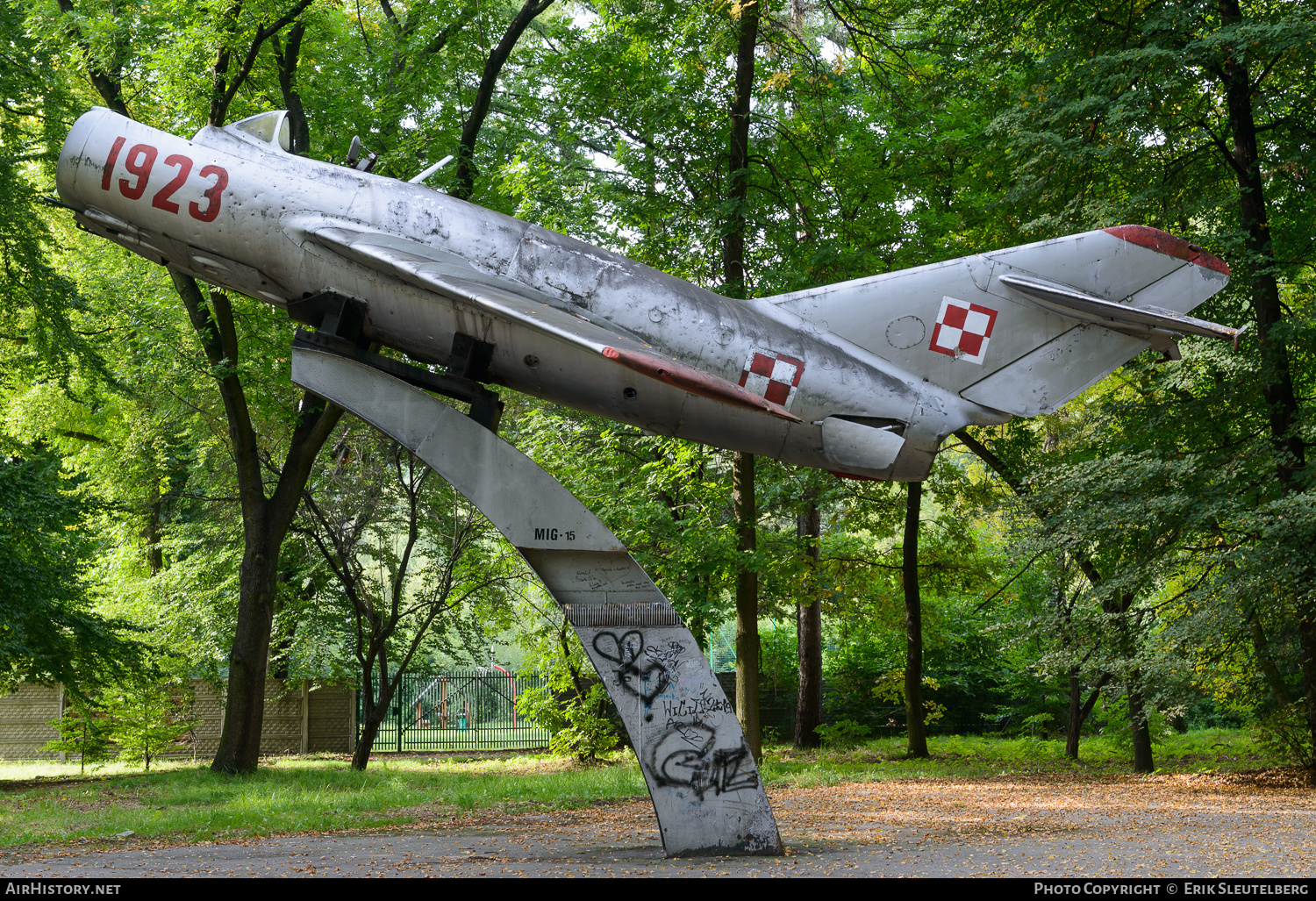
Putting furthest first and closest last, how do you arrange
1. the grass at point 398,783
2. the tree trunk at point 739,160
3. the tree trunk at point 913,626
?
the tree trunk at point 913,626
the tree trunk at point 739,160
the grass at point 398,783

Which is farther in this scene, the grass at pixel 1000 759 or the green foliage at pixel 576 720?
the green foliage at pixel 576 720

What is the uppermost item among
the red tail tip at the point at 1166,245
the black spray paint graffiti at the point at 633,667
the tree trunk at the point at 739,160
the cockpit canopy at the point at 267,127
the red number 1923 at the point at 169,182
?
the tree trunk at the point at 739,160

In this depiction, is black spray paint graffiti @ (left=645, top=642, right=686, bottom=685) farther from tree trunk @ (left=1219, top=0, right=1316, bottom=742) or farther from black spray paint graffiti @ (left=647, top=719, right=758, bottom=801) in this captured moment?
tree trunk @ (left=1219, top=0, right=1316, bottom=742)

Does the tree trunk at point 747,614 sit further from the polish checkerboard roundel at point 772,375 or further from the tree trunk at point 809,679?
the polish checkerboard roundel at point 772,375

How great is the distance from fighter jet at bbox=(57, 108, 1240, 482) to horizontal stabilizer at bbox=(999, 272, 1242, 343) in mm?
16

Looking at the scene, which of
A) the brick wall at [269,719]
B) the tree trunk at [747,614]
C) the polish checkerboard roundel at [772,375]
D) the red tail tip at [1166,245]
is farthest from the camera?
the brick wall at [269,719]

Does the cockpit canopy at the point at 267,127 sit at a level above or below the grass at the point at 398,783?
above

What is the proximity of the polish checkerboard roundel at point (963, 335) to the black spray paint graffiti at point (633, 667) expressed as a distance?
331 cm

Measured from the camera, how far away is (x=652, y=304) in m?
7.39

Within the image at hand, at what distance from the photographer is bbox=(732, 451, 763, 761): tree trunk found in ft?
47.6

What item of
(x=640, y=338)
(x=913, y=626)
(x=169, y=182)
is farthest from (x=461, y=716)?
(x=640, y=338)

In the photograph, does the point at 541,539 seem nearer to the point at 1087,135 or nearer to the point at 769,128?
the point at 1087,135

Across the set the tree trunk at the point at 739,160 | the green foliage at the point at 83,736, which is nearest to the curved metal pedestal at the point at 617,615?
the tree trunk at the point at 739,160

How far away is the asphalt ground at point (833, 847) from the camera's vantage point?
257 inches
